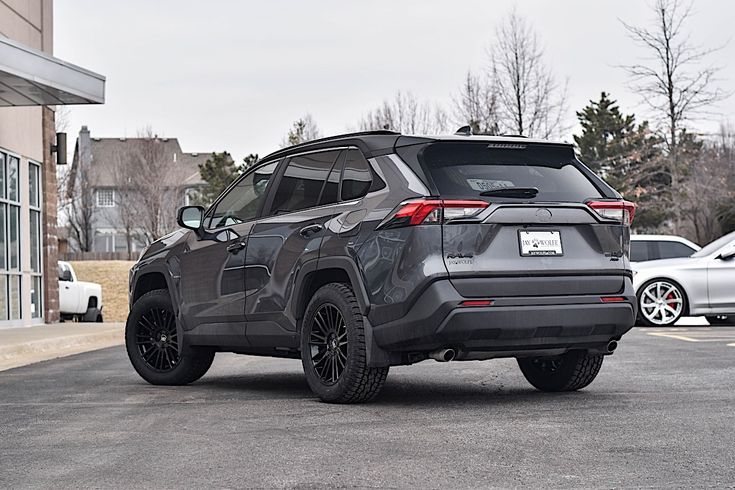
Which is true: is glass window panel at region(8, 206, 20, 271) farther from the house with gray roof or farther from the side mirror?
the house with gray roof

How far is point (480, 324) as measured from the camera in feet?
23.7

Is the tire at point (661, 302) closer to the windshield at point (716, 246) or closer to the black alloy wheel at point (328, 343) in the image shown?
the windshield at point (716, 246)

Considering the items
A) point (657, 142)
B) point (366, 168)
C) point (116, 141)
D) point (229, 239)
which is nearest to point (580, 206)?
point (366, 168)

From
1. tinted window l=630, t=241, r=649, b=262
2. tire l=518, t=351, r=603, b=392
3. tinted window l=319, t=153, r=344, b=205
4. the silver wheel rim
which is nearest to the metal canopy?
tinted window l=319, t=153, r=344, b=205

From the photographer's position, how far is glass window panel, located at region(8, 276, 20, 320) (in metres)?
20.4

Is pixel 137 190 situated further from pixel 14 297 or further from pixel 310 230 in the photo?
pixel 310 230

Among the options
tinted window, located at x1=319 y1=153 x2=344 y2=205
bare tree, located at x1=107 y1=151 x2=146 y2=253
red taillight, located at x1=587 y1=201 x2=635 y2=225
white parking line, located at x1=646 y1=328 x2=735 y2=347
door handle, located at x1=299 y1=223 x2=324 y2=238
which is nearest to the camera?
red taillight, located at x1=587 y1=201 x2=635 y2=225

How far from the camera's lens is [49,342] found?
15.8 m

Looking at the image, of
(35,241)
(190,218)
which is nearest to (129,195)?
(35,241)

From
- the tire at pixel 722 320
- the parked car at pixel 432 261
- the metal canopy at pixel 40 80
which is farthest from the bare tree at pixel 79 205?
the parked car at pixel 432 261

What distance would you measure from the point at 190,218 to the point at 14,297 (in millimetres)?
12019

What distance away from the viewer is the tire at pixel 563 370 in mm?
8398

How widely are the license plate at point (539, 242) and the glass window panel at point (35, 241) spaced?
52.6ft

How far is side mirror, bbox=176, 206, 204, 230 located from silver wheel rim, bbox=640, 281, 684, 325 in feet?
34.9
